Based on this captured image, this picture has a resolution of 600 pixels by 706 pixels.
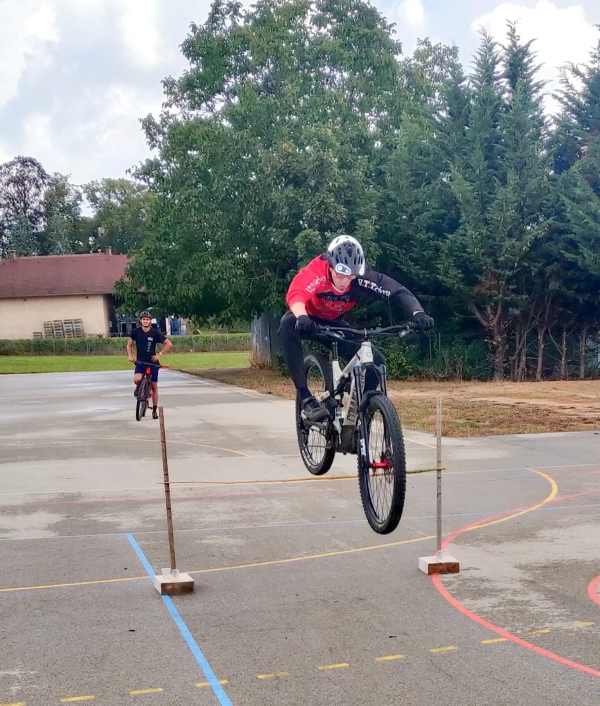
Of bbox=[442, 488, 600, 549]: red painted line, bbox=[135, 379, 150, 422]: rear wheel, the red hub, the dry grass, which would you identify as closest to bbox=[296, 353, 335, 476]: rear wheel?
the red hub

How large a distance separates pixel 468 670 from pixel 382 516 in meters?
1.10

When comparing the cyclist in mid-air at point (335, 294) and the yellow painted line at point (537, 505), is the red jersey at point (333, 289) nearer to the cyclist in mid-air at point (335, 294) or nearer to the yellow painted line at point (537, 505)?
the cyclist in mid-air at point (335, 294)

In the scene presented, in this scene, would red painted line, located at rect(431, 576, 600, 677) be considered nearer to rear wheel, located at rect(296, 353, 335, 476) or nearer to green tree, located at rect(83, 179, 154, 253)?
rear wheel, located at rect(296, 353, 335, 476)

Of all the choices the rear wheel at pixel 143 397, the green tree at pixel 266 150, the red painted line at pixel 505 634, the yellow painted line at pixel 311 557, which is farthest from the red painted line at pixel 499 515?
the green tree at pixel 266 150

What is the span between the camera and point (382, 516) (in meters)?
5.53

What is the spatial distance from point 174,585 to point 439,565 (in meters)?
2.24

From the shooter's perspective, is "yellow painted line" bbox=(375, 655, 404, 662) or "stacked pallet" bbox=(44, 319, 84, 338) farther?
"stacked pallet" bbox=(44, 319, 84, 338)

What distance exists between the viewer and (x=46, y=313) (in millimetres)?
61594

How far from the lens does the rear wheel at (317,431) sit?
610cm

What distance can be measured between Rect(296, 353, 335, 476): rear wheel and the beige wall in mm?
56841

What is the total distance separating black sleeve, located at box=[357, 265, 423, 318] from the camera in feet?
17.9

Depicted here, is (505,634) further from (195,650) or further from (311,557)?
(311,557)

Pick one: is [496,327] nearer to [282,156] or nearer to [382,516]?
[282,156]

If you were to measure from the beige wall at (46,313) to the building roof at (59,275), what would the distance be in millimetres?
546
